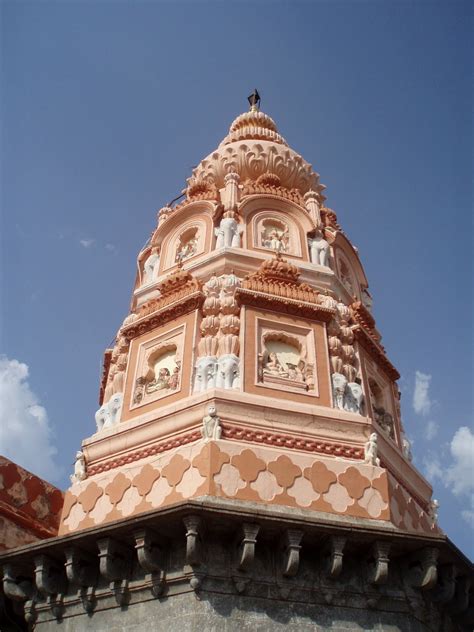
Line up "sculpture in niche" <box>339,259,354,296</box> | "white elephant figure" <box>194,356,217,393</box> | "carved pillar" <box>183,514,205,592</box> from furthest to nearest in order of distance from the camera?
"sculpture in niche" <box>339,259,354,296</box>
"white elephant figure" <box>194,356,217,393</box>
"carved pillar" <box>183,514,205,592</box>

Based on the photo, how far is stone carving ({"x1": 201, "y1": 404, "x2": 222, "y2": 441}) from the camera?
10875mm

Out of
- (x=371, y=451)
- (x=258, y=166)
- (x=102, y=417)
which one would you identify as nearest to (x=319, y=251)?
(x=258, y=166)

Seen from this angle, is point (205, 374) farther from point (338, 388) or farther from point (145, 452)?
point (338, 388)

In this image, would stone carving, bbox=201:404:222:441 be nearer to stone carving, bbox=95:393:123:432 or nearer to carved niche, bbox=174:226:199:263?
stone carving, bbox=95:393:123:432

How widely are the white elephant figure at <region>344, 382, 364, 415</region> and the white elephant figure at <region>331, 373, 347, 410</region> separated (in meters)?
0.11

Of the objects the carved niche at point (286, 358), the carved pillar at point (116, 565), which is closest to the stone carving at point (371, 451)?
the carved niche at point (286, 358)

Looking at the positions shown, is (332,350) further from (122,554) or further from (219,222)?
(122,554)

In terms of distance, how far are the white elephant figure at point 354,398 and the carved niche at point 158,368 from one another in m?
2.93

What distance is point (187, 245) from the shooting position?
53.5 ft

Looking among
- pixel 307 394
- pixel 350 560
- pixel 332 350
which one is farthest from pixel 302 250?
pixel 350 560

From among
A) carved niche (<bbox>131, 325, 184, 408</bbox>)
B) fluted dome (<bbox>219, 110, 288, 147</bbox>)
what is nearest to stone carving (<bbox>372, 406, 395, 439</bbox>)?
carved niche (<bbox>131, 325, 184, 408</bbox>)

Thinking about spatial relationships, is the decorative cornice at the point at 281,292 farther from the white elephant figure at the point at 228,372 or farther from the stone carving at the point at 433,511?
the stone carving at the point at 433,511

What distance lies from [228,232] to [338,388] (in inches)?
178

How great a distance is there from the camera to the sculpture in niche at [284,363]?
12305 mm
